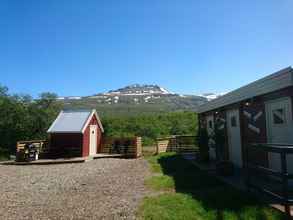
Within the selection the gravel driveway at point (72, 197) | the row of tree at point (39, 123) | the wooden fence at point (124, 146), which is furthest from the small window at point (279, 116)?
the row of tree at point (39, 123)

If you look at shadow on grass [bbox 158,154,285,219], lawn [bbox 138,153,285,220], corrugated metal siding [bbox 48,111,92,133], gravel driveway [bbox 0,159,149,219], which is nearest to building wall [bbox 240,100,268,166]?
shadow on grass [bbox 158,154,285,219]

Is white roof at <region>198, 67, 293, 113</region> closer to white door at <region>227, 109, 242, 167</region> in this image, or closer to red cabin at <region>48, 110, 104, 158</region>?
white door at <region>227, 109, 242, 167</region>

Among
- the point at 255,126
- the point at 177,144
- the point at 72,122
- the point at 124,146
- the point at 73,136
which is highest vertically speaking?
the point at 72,122

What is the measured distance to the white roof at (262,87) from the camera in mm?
6182

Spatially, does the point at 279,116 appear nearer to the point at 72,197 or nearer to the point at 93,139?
the point at 72,197

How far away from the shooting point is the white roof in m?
6.18

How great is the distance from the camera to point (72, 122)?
17953 millimetres

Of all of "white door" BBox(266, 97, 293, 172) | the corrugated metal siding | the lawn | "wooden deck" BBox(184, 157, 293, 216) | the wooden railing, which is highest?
the corrugated metal siding

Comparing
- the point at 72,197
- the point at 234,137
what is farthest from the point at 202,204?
the point at 234,137

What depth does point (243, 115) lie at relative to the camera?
904cm

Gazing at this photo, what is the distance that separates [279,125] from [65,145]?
13696 millimetres

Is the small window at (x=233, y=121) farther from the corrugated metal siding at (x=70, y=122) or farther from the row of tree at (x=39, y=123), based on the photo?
the row of tree at (x=39, y=123)

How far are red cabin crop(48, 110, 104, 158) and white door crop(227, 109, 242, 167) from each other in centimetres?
959

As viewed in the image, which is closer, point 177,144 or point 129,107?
point 177,144
